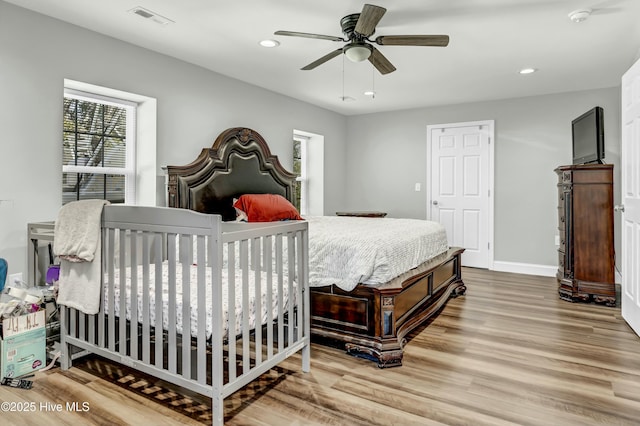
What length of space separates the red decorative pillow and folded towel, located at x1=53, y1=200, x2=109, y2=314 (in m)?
1.79

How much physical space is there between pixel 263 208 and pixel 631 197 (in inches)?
121

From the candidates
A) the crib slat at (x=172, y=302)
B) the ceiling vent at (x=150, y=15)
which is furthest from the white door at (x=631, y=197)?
the ceiling vent at (x=150, y=15)

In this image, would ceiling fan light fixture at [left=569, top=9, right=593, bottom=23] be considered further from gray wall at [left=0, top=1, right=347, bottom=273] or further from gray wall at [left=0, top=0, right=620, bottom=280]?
gray wall at [left=0, top=1, right=347, bottom=273]

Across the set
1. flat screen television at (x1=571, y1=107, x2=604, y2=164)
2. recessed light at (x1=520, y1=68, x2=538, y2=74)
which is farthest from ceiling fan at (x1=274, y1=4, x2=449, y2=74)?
flat screen television at (x1=571, y1=107, x2=604, y2=164)

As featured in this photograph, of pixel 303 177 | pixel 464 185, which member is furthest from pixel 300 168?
pixel 464 185

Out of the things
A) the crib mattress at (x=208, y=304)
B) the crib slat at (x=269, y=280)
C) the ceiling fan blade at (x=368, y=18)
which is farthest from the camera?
the ceiling fan blade at (x=368, y=18)

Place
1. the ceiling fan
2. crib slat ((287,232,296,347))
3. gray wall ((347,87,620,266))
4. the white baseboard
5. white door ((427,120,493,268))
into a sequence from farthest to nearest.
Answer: white door ((427,120,493,268)) < the white baseboard < gray wall ((347,87,620,266)) < the ceiling fan < crib slat ((287,232,296,347))

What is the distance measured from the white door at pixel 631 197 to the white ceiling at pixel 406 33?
500 millimetres

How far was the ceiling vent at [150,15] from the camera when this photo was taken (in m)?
2.77

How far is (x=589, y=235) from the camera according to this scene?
13.1ft

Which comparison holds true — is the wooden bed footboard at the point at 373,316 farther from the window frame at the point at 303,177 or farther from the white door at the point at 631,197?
the window frame at the point at 303,177

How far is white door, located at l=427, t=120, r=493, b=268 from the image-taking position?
5652mm

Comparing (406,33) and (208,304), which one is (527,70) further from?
(208,304)

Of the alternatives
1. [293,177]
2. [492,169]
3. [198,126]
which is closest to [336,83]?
[293,177]
